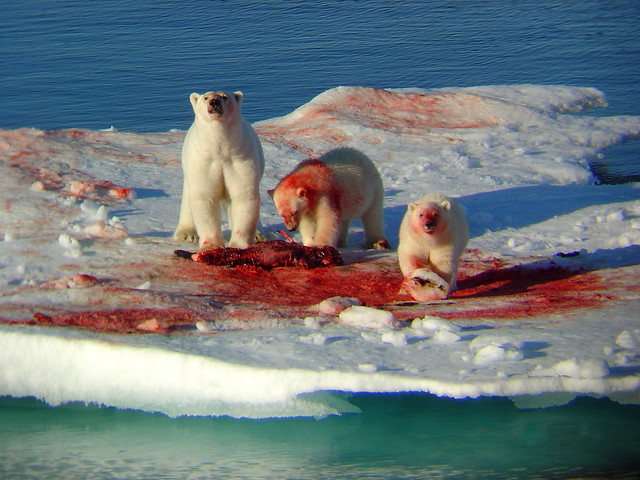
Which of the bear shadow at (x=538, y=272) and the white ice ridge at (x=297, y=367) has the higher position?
the bear shadow at (x=538, y=272)

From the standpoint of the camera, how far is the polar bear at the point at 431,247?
5.03 metres

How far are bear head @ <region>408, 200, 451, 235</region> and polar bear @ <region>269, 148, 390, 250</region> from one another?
0.93m

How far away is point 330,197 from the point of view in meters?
5.96

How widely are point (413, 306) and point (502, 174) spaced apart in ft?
11.5

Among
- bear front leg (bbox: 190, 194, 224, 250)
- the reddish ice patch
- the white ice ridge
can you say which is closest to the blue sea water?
the white ice ridge

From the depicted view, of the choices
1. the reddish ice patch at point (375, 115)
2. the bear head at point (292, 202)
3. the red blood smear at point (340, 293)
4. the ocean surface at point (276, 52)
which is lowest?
the red blood smear at point (340, 293)

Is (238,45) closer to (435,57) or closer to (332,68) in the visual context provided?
(332,68)

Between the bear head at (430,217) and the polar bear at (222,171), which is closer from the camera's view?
the bear head at (430,217)

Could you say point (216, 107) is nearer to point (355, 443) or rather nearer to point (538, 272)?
point (538, 272)

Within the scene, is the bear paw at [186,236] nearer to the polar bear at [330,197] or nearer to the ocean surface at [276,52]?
the polar bear at [330,197]

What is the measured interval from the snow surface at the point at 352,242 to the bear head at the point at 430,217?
71cm

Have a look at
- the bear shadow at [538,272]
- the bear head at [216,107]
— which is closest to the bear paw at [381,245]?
the bear shadow at [538,272]

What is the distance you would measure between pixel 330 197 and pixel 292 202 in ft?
0.94

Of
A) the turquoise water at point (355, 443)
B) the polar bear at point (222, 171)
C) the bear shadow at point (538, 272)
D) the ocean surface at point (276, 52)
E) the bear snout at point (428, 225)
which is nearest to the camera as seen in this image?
the turquoise water at point (355, 443)
